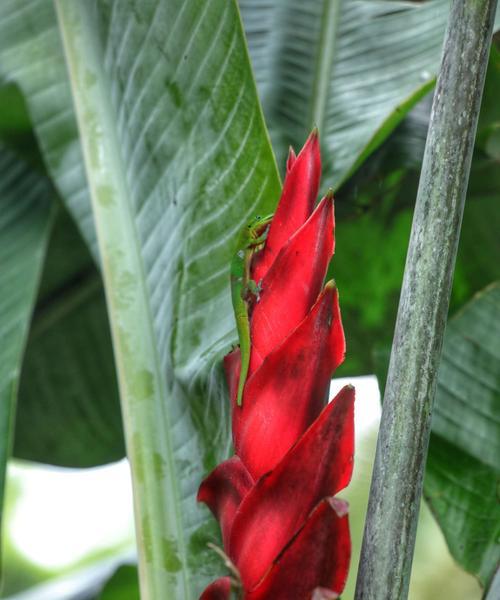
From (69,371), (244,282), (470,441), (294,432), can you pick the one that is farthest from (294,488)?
(69,371)

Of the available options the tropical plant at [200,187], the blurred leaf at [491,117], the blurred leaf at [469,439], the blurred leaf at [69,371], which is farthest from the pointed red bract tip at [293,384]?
the blurred leaf at [69,371]

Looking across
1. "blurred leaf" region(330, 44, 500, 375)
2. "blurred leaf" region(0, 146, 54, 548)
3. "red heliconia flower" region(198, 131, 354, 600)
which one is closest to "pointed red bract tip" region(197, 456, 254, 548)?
"red heliconia flower" region(198, 131, 354, 600)

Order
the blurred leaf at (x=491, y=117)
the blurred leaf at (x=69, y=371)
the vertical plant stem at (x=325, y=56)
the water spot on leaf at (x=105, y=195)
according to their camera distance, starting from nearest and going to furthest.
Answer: the water spot on leaf at (x=105, y=195) < the blurred leaf at (x=491, y=117) < the vertical plant stem at (x=325, y=56) < the blurred leaf at (x=69, y=371)

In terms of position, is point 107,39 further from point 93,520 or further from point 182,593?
point 93,520

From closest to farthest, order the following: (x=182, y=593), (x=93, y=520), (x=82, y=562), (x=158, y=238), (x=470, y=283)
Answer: (x=182, y=593) < (x=158, y=238) < (x=470, y=283) < (x=93, y=520) < (x=82, y=562)

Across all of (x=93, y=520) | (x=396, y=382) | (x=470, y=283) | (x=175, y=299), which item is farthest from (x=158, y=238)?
(x=93, y=520)

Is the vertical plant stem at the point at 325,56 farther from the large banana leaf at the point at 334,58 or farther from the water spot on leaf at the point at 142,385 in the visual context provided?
the water spot on leaf at the point at 142,385
